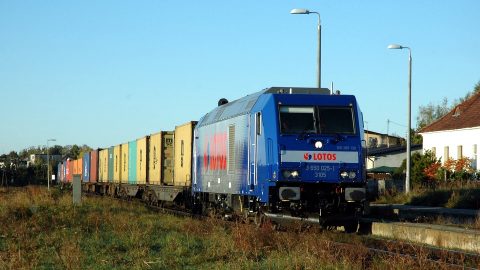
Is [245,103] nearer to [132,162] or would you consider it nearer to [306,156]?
[306,156]

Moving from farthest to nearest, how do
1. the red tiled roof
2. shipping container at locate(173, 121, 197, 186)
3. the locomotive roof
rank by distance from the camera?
the red tiled roof
shipping container at locate(173, 121, 197, 186)
the locomotive roof

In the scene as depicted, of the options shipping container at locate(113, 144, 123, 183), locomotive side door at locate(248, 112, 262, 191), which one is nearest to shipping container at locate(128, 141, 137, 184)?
shipping container at locate(113, 144, 123, 183)

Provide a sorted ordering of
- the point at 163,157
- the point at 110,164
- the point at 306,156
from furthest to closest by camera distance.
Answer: the point at 110,164, the point at 163,157, the point at 306,156

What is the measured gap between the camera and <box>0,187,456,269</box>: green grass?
12.7 meters

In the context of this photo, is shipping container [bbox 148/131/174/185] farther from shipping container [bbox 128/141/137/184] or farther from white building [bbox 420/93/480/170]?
white building [bbox 420/93/480/170]

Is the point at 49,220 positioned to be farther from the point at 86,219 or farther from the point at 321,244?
the point at 321,244

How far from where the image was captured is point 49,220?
878 inches

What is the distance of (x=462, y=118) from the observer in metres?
58.5

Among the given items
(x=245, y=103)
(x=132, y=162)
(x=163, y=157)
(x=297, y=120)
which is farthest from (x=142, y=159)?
(x=297, y=120)

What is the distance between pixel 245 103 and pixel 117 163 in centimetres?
3284

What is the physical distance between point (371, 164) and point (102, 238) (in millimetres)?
55900

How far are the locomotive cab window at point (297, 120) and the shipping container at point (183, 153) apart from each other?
1305 cm

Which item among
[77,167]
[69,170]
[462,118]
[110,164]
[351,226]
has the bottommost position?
[351,226]

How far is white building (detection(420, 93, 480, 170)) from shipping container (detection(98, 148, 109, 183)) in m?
24.4
